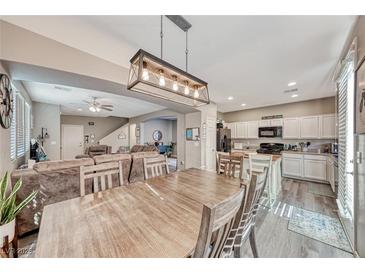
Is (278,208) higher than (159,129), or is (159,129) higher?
(159,129)

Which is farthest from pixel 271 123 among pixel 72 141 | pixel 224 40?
pixel 72 141

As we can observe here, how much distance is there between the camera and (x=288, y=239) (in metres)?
2.06

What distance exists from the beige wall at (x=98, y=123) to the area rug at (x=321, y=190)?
941 centimetres

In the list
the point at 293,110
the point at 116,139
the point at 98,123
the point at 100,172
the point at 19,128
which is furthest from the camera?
the point at 116,139

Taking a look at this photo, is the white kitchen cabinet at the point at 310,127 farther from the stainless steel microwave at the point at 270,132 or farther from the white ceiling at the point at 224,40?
the white ceiling at the point at 224,40

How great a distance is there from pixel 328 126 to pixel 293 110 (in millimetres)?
1101

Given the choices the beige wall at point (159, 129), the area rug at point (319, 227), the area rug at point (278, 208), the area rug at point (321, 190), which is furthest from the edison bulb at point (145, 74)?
the beige wall at point (159, 129)

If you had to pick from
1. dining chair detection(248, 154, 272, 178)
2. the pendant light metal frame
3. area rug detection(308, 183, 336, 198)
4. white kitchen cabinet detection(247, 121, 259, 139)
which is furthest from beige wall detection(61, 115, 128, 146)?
area rug detection(308, 183, 336, 198)

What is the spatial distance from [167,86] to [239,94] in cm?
338

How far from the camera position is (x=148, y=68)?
157 cm

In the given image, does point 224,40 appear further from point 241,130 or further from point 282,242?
point 241,130

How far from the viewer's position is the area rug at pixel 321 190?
365 centimetres
